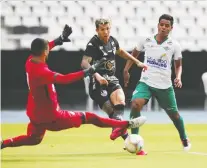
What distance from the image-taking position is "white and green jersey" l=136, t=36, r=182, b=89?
10.2 meters

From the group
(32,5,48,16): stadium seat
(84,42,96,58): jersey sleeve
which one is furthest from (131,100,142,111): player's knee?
(32,5,48,16): stadium seat

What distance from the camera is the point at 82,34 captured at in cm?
2253

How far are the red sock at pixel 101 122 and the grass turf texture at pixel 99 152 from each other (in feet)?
1.47

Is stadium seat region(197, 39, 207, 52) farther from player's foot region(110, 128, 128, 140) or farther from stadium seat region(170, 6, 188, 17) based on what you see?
player's foot region(110, 128, 128, 140)

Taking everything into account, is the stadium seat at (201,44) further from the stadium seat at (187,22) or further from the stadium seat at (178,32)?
the stadium seat at (187,22)

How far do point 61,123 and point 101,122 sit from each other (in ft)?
1.91

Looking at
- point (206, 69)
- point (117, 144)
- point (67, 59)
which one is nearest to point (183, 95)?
point (206, 69)

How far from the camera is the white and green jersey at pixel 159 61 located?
33.5 ft

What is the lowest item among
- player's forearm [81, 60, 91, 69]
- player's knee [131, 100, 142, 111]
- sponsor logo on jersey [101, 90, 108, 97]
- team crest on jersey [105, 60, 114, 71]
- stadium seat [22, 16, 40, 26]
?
player's knee [131, 100, 142, 111]

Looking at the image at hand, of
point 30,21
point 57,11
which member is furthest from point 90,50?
point 57,11

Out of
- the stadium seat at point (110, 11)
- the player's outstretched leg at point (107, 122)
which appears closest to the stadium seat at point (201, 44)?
the stadium seat at point (110, 11)

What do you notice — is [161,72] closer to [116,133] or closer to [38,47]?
[116,133]

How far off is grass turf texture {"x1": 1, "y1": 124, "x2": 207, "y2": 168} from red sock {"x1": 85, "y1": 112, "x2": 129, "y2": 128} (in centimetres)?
45

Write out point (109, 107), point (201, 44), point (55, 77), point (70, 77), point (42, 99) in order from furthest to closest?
point (201, 44)
point (109, 107)
point (42, 99)
point (55, 77)
point (70, 77)
